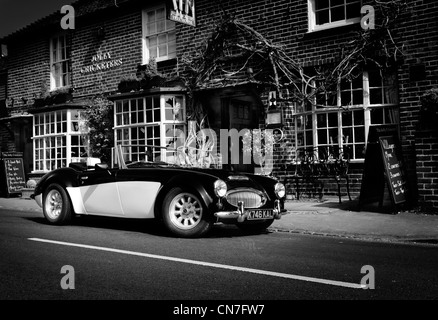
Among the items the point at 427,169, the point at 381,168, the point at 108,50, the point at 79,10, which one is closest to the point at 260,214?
the point at 381,168

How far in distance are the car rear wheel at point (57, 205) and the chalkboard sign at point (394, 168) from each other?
5.66 m

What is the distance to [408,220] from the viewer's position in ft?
26.1

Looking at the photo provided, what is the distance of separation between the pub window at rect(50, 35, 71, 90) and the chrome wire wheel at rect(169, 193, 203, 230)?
12021 mm

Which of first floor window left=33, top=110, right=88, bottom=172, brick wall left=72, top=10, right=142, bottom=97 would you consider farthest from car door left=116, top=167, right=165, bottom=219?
first floor window left=33, top=110, right=88, bottom=172

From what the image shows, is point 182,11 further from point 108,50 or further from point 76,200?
point 76,200

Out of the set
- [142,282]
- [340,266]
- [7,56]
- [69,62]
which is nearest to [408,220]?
[340,266]

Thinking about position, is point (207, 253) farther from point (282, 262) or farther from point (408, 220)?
point (408, 220)

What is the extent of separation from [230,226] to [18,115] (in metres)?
13.2

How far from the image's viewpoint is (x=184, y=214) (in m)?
6.55

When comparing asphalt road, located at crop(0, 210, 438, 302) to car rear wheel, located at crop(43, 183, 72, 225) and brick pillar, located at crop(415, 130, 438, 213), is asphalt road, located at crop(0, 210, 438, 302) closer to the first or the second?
car rear wheel, located at crop(43, 183, 72, 225)

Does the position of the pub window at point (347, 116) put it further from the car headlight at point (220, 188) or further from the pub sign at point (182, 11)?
the car headlight at point (220, 188)

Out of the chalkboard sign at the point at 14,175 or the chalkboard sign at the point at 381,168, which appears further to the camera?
the chalkboard sign at the point at 14,175

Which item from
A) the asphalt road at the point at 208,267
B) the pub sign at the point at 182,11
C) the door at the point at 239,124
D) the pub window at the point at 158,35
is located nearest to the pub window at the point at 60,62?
the pub window at the point at 158,35

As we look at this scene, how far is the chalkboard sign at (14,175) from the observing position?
15234 mm
